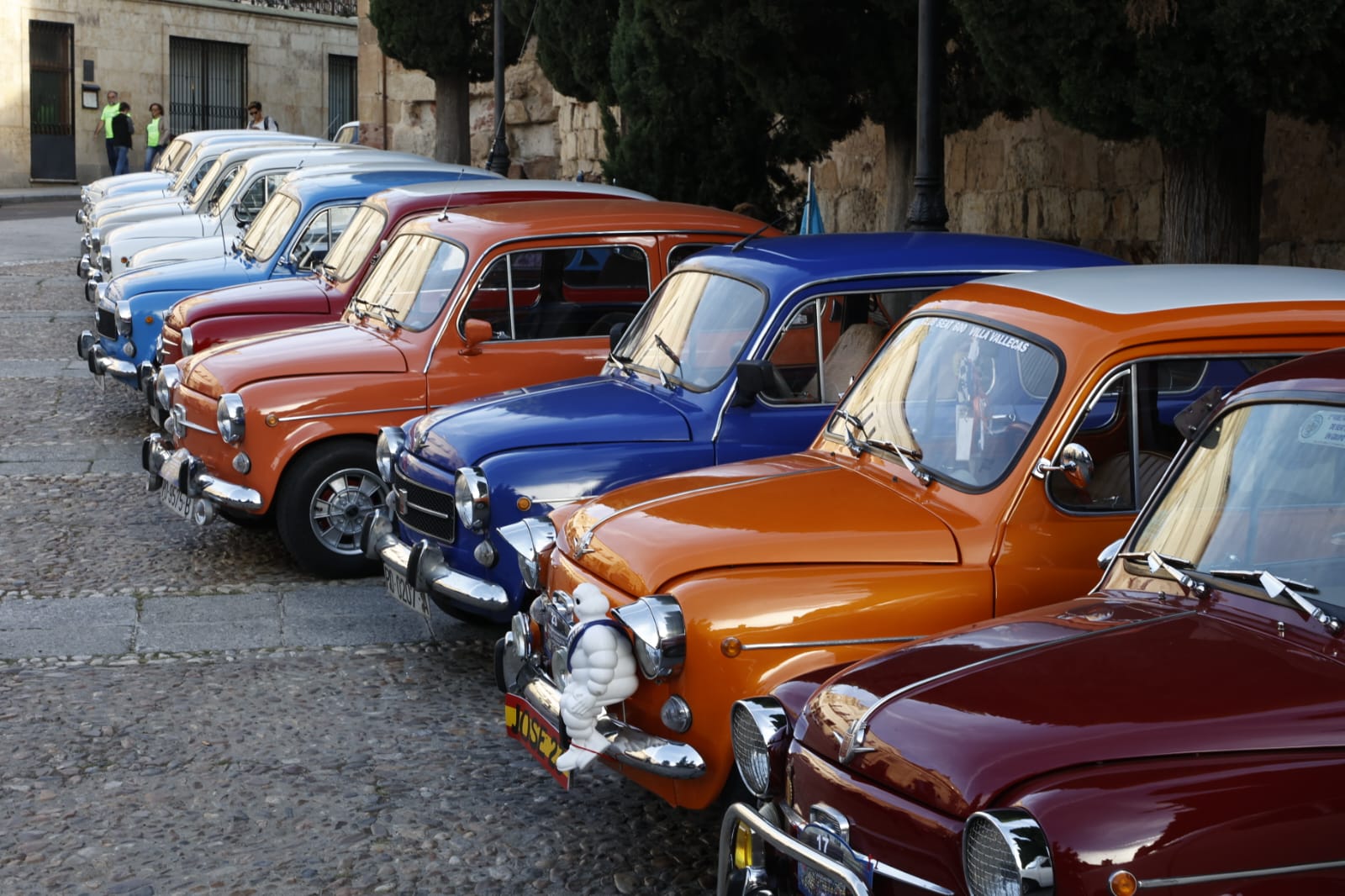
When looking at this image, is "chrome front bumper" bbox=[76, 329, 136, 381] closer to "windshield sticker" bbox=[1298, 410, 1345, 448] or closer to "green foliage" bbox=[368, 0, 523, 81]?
"windshield sticker" bbox=[1298, 410, 1345, 448]

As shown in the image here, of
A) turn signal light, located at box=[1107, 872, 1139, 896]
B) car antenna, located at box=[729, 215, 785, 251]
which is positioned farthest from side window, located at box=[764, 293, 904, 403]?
turn signal light, located at box=[1107, 872, 1139, 896]

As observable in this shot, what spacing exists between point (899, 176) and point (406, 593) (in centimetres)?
720

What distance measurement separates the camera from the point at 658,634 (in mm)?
3977

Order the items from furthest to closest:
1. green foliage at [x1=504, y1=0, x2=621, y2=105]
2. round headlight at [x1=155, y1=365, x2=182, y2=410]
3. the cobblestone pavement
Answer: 1. green foliage at [x1=504, y1=0, x2=621, y2=105]
2. round headlight at [x1=155, y1=365, x2=182, y2=410]
3. the cobblestone pavement

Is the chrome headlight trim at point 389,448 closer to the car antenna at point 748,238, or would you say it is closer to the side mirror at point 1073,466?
the car antenna at point 748,238

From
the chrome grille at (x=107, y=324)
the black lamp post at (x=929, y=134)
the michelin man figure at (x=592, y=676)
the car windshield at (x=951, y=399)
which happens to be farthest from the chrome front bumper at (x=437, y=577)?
the chrome grille at (x=107, y=324)

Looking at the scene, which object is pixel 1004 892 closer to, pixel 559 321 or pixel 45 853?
pixel 45 853

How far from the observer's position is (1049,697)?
2.91 meters

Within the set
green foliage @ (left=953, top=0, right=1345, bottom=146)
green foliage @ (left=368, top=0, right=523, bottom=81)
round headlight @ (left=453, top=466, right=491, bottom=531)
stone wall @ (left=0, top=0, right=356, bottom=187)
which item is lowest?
round headlight @ (left=453, top=466, right=491, bottom=531)

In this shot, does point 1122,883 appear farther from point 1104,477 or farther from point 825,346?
point 825,346

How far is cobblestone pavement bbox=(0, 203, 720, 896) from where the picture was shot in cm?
445

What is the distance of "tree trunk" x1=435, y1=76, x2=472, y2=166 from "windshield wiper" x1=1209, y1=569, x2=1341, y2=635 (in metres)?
20.9

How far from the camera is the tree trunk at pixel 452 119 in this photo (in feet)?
76.9

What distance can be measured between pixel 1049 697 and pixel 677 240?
16.6ft
